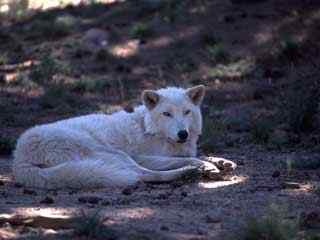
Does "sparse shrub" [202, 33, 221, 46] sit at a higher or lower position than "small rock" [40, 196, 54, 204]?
higher

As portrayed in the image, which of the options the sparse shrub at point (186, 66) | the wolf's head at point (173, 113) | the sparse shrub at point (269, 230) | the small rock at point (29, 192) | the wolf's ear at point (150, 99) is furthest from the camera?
the sparse shrub at point (186, 66)

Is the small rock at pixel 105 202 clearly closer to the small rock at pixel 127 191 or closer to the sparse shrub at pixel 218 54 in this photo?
the small rock at pixel 127 191

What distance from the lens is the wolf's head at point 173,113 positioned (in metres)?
8.80

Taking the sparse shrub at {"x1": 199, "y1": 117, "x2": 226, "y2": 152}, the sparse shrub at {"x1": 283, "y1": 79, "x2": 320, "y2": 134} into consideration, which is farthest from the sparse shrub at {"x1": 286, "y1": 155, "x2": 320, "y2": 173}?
the sparse shrub at {"x1": 283, "y1": 79, "x2": 320, "y2": 134}

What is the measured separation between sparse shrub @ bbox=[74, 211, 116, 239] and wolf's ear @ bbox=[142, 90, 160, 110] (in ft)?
10.5

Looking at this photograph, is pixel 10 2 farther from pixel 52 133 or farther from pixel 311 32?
pixel 52 133

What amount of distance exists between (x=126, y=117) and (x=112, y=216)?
2.81m

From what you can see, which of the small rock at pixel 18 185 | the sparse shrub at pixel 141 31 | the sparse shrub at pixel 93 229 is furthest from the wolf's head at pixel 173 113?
the sparse shrub at pixel 141 31

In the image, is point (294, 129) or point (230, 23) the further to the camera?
point (230, 23)

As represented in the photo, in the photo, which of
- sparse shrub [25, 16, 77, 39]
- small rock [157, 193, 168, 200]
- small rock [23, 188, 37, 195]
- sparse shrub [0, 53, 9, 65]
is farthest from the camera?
sparse shrub [25, 16, 77, 39]

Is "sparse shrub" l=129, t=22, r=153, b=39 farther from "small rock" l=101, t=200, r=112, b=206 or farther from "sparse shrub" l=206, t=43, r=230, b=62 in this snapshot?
"small rock" l=101, t=200, r=112, b=206

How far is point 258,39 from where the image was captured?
20.6 meters

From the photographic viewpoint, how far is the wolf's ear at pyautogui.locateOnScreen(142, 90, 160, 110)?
898 cm

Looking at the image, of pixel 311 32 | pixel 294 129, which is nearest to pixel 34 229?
pixel 294 129
